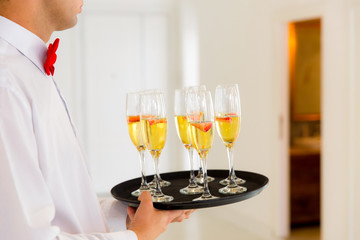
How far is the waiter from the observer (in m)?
1.02

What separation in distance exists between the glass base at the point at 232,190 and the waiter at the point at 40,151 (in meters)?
0.13

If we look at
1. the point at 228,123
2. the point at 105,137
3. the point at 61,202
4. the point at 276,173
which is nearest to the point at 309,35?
the point at 276,173

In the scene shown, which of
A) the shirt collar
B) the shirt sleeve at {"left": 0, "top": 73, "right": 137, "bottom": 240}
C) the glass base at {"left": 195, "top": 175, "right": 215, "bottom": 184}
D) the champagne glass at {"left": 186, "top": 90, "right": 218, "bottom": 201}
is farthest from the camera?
the glass base at {"left": 195, "top": 175, "right": 215, "bottom": 184}

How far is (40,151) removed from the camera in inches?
44.1

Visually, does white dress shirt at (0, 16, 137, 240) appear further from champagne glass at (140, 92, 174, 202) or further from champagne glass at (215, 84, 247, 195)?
champagne glass at (215, 84, 247, 195)

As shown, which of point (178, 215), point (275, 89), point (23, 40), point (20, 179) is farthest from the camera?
point (275, 89)

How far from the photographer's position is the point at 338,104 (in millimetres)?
3877

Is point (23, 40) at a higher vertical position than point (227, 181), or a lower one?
higher

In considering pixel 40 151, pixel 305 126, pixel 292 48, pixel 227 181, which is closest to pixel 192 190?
pixel 227 181

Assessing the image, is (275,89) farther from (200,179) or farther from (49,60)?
(49,60)

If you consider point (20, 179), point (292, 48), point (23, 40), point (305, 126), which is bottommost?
point (305, 126)

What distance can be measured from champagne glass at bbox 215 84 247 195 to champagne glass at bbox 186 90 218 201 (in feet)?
0.32

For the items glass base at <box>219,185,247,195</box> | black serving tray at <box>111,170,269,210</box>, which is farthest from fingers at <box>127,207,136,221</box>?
glass base at <box>219,185,247,195</box>

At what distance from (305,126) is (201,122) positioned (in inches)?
181
